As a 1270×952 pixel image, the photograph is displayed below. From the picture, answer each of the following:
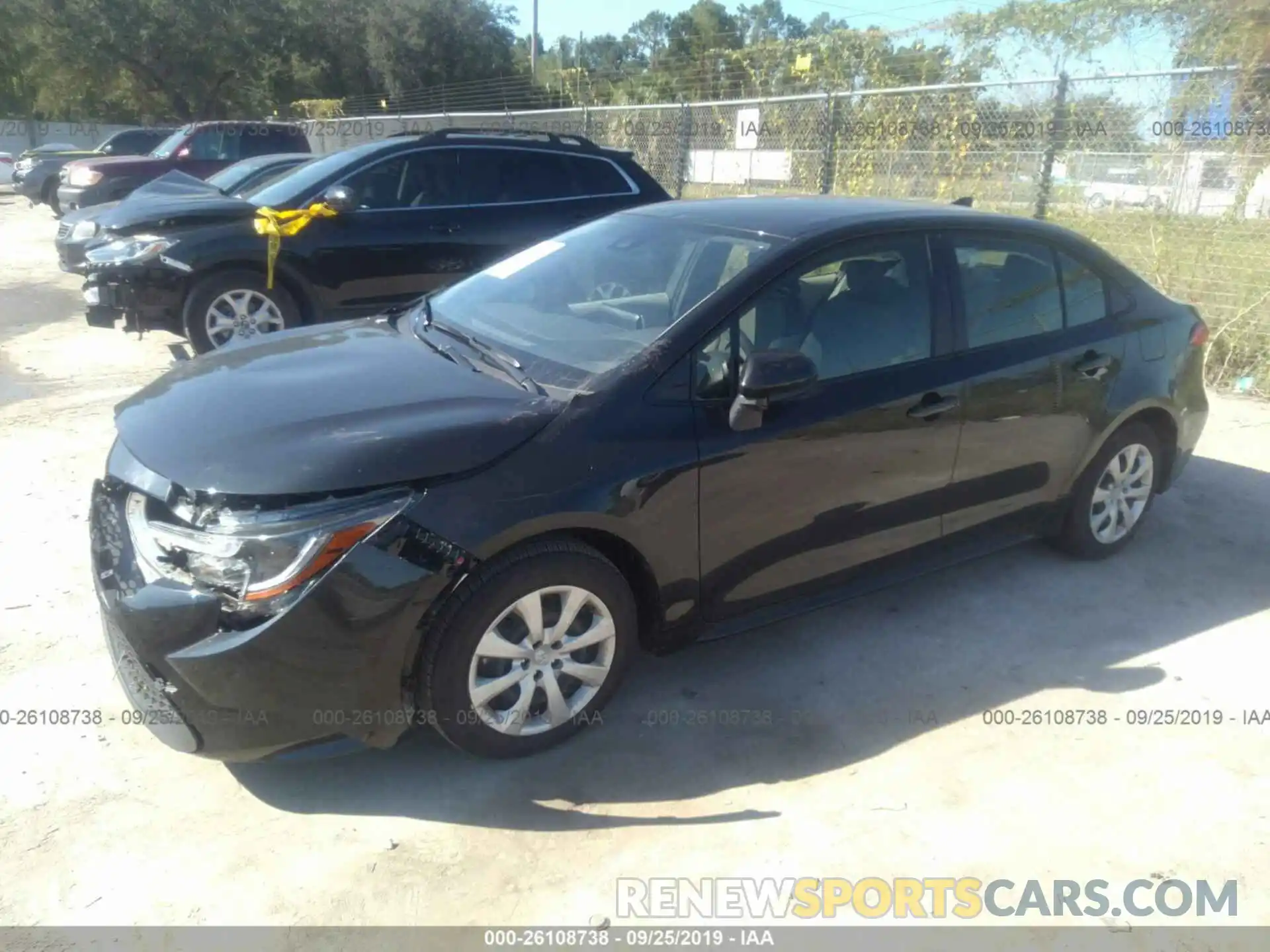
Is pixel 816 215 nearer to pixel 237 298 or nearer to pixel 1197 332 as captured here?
pixel 1197 332

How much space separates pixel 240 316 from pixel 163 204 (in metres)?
1.13

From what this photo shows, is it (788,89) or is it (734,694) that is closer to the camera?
(734,694)

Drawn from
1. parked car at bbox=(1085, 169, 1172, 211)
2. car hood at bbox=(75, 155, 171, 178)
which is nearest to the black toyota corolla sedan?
parked car at bbox=(1085, 169, 1172, 211)

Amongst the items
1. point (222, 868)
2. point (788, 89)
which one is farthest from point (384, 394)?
point (788, 89)

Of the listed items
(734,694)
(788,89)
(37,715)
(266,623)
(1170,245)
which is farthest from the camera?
(788,89)

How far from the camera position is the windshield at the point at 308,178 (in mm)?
6898

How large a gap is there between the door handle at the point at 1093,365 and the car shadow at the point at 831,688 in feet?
3.07

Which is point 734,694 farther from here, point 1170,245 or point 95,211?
point 95,211

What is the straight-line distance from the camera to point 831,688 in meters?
3.51

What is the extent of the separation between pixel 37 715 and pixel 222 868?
3.52 feet

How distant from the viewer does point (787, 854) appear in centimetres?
270

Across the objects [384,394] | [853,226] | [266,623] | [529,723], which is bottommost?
[529,723]

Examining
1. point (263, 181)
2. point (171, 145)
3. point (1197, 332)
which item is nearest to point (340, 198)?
point (263, 181)

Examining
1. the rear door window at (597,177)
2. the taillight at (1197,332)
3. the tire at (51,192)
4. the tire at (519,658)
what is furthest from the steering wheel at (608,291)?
the tire at (51,192)
